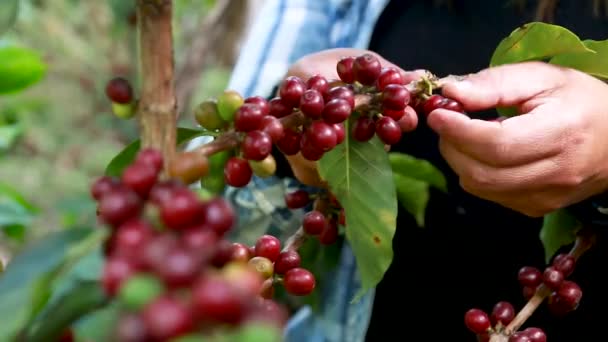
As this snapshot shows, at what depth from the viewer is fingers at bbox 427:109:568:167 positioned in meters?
0.58

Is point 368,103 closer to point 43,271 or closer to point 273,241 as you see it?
point 273,241

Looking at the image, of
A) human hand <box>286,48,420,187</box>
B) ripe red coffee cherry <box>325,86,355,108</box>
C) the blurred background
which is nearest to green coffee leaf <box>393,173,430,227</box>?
human hand <box>286,48,420,187</box>

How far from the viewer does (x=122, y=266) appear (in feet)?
0.83

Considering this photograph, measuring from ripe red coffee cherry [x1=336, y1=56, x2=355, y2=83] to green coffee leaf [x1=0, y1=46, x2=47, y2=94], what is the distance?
21.5 inches

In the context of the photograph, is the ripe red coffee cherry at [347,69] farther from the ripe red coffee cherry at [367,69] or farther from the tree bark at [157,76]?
the tree bark at [157,76]

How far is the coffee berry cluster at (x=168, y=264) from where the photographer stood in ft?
0.75

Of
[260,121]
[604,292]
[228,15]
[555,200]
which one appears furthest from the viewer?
[228,15]

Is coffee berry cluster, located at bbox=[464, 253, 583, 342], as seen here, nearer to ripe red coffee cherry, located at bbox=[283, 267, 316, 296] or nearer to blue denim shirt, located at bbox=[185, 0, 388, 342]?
ripe red coffee cherry, located at bbox=[283, 267, 316, 296]

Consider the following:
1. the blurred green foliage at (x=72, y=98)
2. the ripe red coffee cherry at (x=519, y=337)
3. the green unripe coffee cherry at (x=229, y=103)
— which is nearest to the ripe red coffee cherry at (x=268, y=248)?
the green unripe coffee cherry at (x=229, y=103)

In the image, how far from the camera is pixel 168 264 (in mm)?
238

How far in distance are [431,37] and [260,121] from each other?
→ 2.55 ft

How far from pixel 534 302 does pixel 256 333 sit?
0.47 metres

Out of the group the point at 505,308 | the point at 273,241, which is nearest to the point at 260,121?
the point at 273,241

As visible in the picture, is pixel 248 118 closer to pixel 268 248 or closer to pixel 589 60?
pixel 268 248
